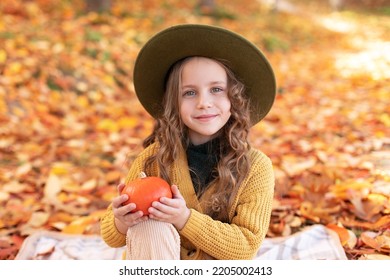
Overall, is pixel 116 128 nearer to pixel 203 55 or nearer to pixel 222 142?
pixel 222 142

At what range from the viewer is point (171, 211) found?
5.20 ft

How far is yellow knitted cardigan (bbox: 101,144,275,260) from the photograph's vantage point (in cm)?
170

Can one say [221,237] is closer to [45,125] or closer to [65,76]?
[45,125]

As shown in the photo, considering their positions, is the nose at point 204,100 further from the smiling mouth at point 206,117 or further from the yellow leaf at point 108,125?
the yellow leaf at point 108,125

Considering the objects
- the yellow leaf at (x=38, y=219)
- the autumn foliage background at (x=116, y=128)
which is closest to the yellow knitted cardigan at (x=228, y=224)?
the autumn foliage background at (x=116, y=128)

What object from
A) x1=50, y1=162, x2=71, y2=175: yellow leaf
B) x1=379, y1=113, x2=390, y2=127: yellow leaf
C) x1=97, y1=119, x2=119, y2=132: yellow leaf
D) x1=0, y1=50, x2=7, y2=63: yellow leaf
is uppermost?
x1=0, y1=50, x2=7, y2=63: yellow leaf

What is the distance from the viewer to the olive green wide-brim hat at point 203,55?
1738 millimetres

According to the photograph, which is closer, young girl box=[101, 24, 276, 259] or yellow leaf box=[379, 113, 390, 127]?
young girl box=[101, 24, 276, 259]

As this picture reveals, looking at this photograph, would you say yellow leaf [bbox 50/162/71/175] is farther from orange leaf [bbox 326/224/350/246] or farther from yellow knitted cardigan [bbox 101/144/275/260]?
orange leaf [bbox 326/224/350/246]

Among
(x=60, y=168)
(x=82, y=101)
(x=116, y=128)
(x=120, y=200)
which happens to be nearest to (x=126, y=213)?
(x=120, y=200)

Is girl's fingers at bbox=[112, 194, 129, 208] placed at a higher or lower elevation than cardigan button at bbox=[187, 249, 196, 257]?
higher

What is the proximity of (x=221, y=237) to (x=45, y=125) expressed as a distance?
3003 mm

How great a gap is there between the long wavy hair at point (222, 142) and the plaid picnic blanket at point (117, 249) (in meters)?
0.67

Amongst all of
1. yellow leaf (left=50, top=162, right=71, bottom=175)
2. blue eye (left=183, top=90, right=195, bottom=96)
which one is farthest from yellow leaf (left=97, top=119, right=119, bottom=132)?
blue eye (left=183, top=90, right=195, bottom=96)
